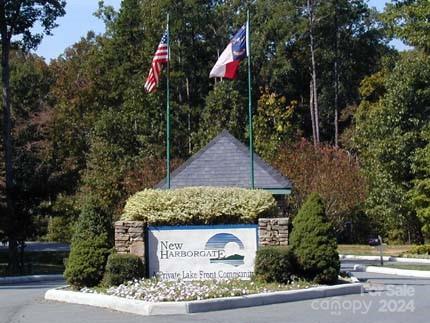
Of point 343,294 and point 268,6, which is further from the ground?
point 268,6

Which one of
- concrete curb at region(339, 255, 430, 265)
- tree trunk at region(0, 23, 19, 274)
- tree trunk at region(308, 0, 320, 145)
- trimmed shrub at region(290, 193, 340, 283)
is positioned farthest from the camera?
tree trunk at region(308, 0, 320, 145)

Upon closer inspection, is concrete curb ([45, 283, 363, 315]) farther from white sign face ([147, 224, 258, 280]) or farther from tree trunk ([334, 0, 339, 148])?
tree trunk ([334, 0, 339, 148])

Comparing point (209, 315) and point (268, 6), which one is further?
point (268, 6)

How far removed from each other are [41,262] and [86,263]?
22115 mm

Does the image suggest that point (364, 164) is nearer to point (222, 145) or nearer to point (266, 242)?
point (222, 145)

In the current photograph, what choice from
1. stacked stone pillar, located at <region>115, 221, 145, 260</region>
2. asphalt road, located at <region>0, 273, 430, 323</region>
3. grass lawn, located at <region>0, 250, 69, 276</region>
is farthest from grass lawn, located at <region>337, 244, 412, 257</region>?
stacked stone pillar, located at <region>115, 221, 145, 260</region>

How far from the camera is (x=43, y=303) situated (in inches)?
749

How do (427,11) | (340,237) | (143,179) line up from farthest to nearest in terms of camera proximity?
(340,237) < (143,179) < (427,11)

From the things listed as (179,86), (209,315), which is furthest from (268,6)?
(209,315)

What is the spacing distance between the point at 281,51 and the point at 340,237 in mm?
14392

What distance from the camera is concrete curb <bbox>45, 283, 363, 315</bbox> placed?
1576 cm

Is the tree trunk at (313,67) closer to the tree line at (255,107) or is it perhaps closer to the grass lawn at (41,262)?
the tree line at (255,107)

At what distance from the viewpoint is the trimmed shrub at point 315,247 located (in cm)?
1950

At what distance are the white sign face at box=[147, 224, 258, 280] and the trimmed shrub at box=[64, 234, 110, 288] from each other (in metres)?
1.26
